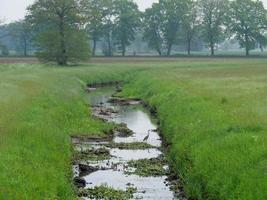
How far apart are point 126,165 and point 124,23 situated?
426 ft

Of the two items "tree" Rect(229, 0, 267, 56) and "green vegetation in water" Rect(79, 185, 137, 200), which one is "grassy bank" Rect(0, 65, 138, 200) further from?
"tree" Rect(229, 0, 267, 56)

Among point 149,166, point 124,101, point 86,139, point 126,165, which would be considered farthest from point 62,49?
point 149,166

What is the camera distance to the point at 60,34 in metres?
93.6

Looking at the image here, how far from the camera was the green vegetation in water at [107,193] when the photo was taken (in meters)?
19.4

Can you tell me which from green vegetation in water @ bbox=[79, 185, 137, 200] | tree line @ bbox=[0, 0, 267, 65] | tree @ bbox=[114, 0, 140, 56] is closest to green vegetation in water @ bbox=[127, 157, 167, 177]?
green vegetation in water @ bbox=[79, 185, 137, 200]

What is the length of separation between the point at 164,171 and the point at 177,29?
132972mm

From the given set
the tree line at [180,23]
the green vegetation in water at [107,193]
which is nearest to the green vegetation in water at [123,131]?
the green vegetation in water at [107,193]

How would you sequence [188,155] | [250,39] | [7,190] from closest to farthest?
[7,190], [188,155], [250,39]

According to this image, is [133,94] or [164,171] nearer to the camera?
[164,171]

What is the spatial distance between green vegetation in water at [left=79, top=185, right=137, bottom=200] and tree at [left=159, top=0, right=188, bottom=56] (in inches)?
5179

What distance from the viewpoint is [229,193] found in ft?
53.9

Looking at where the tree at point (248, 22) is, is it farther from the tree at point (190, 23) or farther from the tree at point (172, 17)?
the tree at point (172, 17)

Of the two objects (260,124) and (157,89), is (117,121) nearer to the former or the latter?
(157,89)

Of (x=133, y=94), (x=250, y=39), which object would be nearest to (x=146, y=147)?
(x=133, y=94)
